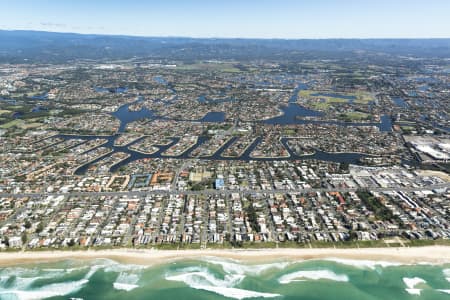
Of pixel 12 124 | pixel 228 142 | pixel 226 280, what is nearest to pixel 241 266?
pixel 226 280

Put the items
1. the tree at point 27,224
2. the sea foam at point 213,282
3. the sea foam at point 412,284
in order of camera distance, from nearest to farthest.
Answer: the sea foam at point 213,282
the sea foam at point 412,284
the tree at point 27,224

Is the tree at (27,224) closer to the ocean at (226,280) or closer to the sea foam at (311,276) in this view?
the ocean at (226,280)

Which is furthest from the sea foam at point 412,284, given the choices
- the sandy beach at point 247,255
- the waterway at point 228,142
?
the waterway at point 228,142

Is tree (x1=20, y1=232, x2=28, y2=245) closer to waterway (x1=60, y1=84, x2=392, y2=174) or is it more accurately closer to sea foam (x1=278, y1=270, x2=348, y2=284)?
waterway (x1=60, y1=84, x2=392, y2=174)

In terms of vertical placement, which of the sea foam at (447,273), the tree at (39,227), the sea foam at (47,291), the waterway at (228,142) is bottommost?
the sea foam at (47,291)

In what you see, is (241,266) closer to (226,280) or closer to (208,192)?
(226,280)

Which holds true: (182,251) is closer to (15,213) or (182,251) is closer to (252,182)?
(252,182)

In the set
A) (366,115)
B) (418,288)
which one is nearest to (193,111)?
(366,115)
